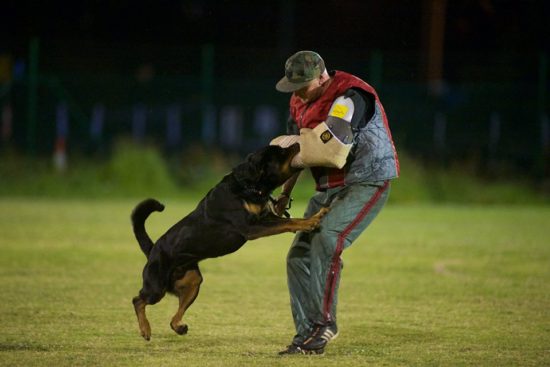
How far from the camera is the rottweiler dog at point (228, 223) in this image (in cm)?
513

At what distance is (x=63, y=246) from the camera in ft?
31.5

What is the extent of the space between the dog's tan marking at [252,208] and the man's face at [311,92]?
0.63 metres

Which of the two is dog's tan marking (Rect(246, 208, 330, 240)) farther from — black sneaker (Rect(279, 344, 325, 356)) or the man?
black sneaker (Rect(279, 344, 325, 356))

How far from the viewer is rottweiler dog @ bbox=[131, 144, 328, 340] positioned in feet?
16.8

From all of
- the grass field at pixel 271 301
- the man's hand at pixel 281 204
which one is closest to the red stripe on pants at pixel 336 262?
the grass field at pixel 271 301

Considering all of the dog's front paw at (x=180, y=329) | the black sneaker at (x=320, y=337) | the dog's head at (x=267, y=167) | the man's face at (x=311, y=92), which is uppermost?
the man's face at (x=311, y=92)

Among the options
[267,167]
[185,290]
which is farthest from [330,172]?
[185,290]

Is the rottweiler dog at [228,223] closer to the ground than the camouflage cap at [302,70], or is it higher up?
closer to the ground

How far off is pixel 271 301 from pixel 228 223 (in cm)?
186

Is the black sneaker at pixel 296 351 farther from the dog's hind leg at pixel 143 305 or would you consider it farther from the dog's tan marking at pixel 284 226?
the dog's hind leg at pixel 143 305

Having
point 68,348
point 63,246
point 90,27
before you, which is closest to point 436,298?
point 68,348

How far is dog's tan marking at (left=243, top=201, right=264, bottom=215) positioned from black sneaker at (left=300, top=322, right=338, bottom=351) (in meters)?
0.69

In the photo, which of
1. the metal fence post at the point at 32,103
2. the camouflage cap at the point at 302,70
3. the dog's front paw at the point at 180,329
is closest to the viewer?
the camouflage cap at the point at 302,70

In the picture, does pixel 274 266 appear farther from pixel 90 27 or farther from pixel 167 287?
pixel 90 27
